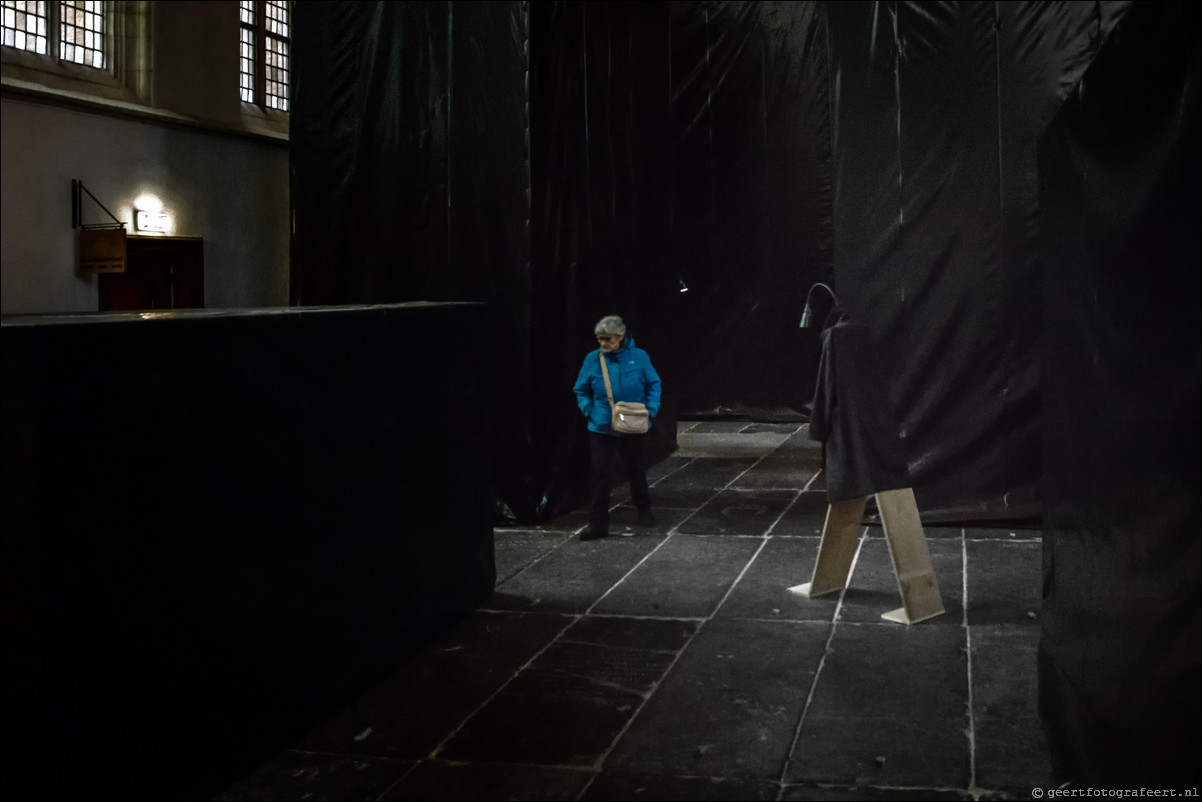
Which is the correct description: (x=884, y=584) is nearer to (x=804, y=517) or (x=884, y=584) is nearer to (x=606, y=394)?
(x=804, y=517)

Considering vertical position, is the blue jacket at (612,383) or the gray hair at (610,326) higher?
the gray hair at (610,326)

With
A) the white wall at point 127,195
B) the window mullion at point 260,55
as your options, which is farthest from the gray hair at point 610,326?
the window mullion at point 260,55

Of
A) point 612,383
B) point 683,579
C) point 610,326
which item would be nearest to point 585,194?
point 610,326

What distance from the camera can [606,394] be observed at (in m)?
8.77

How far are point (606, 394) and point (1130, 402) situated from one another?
6.18 metres

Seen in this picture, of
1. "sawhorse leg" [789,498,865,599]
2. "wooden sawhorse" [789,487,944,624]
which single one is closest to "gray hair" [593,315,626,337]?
"sawhorse leg" [789,498,865,599]

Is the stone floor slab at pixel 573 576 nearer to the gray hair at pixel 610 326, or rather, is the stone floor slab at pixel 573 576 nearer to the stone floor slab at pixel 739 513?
the stone floor slab at pixel 739 513

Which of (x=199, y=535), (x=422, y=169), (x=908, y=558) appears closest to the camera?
(x=199, y=535)

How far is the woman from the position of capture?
28.3 feet

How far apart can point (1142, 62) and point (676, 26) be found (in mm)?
14087

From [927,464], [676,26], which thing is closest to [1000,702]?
[927,464]

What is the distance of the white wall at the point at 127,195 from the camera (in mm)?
14539

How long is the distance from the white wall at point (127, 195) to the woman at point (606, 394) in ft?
24.0

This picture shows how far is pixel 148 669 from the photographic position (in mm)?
3846
